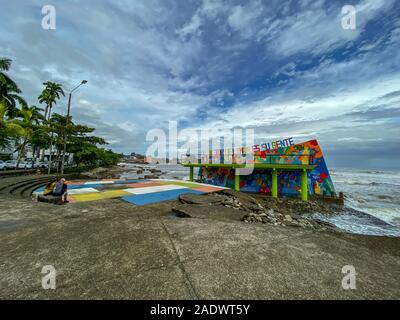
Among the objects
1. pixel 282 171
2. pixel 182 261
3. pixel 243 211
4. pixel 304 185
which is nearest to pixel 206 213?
pixel 243 211

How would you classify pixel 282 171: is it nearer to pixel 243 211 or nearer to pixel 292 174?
pixel 292 174

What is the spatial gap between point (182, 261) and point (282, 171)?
49.6 ft

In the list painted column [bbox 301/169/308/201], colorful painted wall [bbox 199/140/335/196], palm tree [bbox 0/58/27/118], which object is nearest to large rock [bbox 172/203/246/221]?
colorful painted wall [bbox 199/140/335/196]

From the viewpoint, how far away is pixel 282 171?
51.6 ft

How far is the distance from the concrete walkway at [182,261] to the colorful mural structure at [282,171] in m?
10.3

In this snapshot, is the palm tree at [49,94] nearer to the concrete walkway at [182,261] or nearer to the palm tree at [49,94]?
the palm tree at [49,94]

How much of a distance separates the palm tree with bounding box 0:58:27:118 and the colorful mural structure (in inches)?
926

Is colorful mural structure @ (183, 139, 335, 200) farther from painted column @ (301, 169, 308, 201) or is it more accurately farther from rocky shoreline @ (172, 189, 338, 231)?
rocky shoreline @ (172, 189, 338, 231)

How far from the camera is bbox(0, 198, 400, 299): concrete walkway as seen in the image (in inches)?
86.1

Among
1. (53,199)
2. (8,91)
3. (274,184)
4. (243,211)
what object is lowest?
(243,211)

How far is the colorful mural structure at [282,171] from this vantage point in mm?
14688
